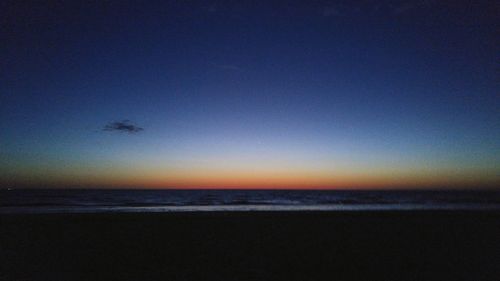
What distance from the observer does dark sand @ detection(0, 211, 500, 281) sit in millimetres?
6070

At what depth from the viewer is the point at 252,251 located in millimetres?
7875

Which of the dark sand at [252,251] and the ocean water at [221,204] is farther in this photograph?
the ocean water at [221,204]

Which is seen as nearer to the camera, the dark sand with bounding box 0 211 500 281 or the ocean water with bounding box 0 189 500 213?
the dark sand with bounding box 0 211 500 281

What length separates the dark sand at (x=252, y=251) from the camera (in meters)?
6.07

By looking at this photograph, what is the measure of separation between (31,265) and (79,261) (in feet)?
3.18

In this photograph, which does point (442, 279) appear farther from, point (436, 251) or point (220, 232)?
point (220, 232)

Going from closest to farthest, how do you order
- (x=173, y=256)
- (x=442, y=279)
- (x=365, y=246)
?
(x=442, y=279), (x=173, y=256), (x=365, y=246)

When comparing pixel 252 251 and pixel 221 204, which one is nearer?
pixel 252 251

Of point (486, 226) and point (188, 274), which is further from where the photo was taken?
point (486, 226)

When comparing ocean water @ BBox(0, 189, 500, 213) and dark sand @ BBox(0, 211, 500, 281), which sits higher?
dark sand @ BBox(0, 211, 500, 281)

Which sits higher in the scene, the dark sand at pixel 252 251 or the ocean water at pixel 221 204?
the dark sand at pixel 252 251

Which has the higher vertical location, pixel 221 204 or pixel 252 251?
pixel 252 251

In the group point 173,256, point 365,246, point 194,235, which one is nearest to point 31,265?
point 173,256

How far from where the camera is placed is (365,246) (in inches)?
333
